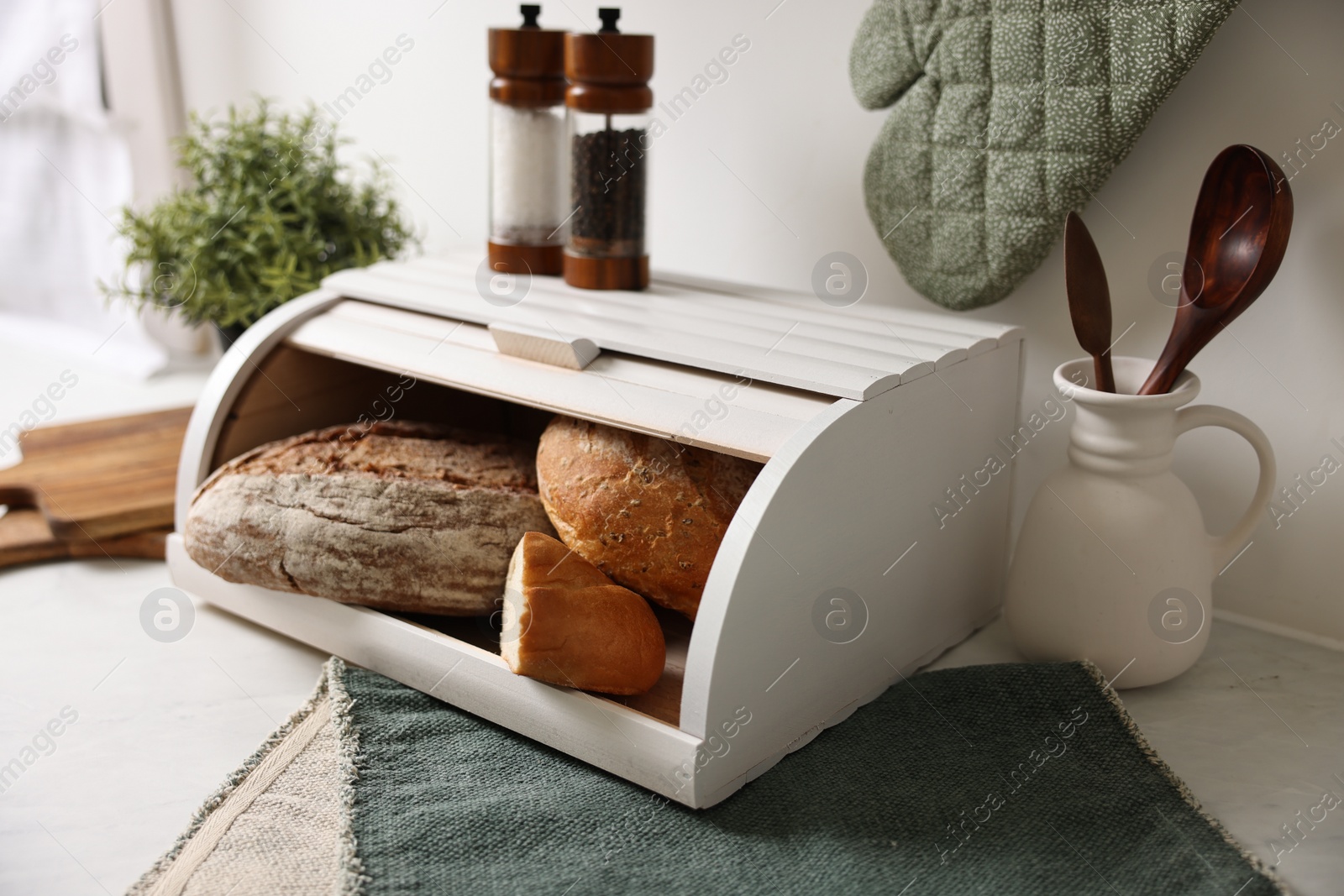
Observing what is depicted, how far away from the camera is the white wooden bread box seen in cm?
76

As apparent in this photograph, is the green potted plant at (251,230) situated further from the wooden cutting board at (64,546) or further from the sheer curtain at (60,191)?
the sheer curtain at (60,191)

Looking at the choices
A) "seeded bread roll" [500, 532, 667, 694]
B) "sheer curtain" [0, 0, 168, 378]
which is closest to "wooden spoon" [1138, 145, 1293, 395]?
"seeded bread roll" [500, 532, 667, 694]

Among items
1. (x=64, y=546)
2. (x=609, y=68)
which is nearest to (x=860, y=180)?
(x=609, y=68)

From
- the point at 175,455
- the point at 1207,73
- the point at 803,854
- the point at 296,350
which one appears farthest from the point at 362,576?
the point at 1207,73

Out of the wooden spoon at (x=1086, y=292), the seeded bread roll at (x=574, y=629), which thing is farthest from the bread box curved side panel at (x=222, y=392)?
the wooden spoon at (x=1086, y=292)

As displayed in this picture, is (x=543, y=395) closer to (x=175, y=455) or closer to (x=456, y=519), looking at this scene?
(x=456, y=519)

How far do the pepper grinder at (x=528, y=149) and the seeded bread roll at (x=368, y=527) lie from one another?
0.27 meters

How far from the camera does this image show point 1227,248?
0.87 metres

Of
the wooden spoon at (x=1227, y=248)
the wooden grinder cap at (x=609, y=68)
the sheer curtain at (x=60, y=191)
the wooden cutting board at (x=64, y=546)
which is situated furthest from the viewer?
the sheer curtain at (x=60, y=191)

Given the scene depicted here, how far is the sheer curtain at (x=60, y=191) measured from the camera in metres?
1.77

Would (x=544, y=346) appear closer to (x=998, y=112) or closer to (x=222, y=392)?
(x=222, y=392)

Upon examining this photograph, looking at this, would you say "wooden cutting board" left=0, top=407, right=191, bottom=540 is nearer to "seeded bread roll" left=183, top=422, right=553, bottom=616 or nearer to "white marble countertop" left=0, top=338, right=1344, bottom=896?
"white marble countertop" left=0, top=338, right=1344, bottom=896

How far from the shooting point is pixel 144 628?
105 centimetres

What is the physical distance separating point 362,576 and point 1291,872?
0.72m
